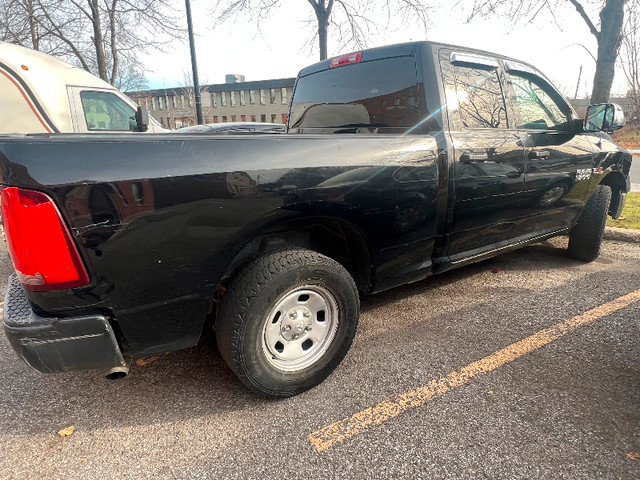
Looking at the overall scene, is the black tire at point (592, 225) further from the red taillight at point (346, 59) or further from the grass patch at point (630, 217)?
the red taillight at point (346, 59)

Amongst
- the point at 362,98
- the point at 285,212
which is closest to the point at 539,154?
the point at 362,98

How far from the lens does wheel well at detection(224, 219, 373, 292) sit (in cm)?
205

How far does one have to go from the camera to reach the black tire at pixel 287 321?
1971mm

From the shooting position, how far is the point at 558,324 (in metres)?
2.93

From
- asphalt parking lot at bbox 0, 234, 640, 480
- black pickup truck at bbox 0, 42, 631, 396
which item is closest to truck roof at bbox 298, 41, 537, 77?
black pickup truck at bbox 0, 42, 631, 396

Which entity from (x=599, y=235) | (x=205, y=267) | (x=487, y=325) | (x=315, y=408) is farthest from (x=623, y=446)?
(x=599, y=235)

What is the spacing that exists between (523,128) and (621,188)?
2.04m

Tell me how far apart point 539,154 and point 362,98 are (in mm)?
1511

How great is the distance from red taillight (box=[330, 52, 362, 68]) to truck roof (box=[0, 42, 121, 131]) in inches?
174

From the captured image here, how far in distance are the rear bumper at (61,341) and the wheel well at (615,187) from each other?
4.74 metres

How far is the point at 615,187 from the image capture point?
Result: 4.39m

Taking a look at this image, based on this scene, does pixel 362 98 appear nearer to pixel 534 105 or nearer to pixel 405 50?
pixel 405 50

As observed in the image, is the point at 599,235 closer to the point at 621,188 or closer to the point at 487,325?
the point at 621,188

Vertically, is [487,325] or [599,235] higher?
[599,235]
